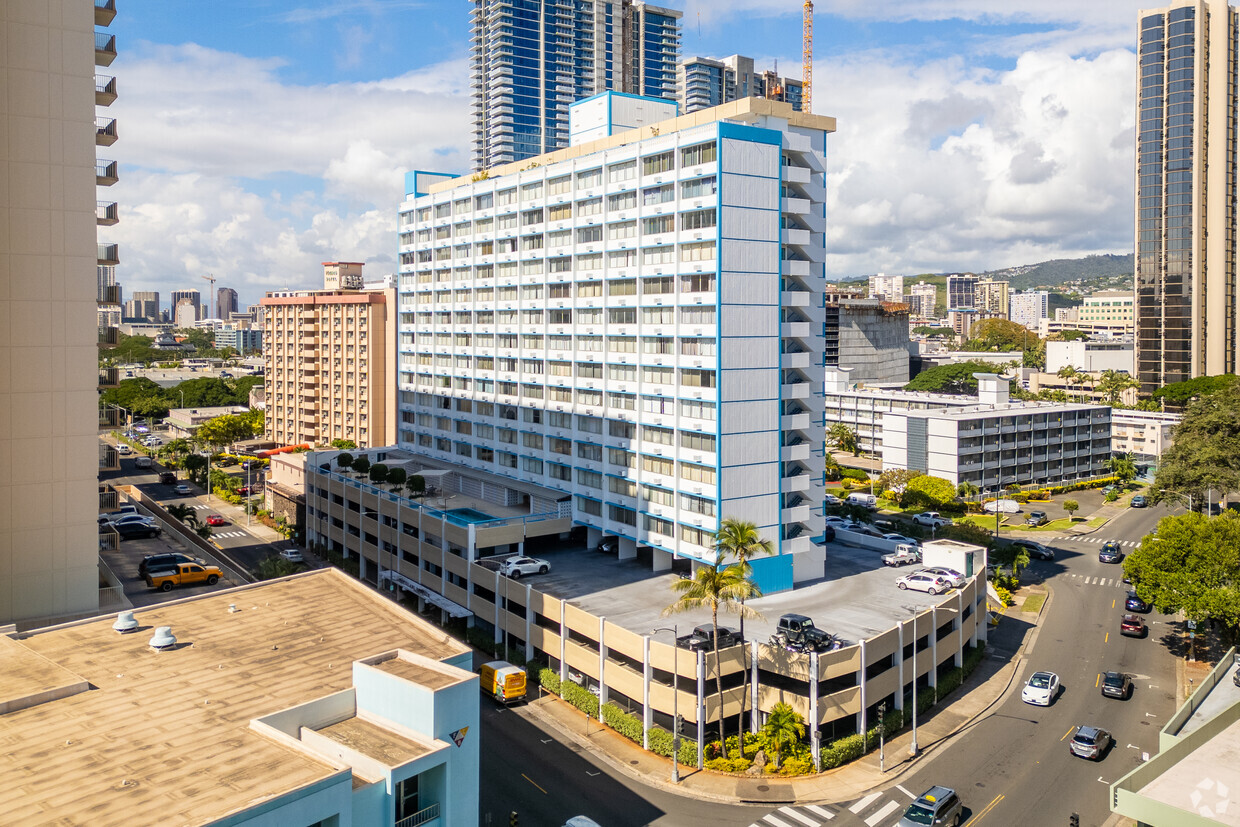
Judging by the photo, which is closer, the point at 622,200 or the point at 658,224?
the point at 658,224

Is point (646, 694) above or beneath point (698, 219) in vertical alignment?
beneath

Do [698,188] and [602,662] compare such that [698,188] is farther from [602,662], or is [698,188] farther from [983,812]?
[983,812]

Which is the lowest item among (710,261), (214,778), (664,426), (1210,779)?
(1210,779)

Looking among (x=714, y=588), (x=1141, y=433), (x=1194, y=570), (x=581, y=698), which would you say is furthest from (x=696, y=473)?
(x=1141, y=433)

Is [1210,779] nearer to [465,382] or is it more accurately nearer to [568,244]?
[568,244]

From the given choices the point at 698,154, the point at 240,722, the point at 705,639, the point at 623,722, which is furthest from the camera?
the point at 698,154

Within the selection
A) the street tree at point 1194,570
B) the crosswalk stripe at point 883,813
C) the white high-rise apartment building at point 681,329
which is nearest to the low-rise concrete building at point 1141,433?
the street tree at point 1194,570

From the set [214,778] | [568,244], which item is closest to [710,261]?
[568,244]
